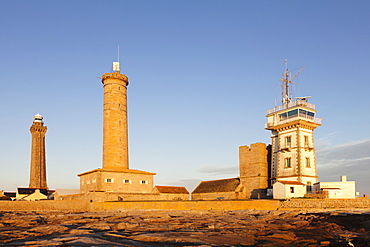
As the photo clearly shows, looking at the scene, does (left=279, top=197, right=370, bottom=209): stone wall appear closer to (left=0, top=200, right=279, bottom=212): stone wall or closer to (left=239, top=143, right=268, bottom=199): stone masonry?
(left=0, top=200, right=279, bottom=212): stone wall

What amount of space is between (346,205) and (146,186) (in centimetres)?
2388

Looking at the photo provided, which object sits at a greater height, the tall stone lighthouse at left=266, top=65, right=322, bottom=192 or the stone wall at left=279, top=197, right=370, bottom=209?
the tall stone lighthouse at left=266, top=65, right=322, bottom=192

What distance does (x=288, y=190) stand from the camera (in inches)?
1252

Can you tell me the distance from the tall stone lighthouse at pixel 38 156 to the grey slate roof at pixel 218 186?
42.0m

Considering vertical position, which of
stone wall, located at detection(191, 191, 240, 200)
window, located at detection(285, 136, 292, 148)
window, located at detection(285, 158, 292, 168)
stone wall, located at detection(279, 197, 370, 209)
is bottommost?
Result: stone wall, located at detection(191, 191, 240, 200)

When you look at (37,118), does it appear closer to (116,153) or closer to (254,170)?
(116,153)

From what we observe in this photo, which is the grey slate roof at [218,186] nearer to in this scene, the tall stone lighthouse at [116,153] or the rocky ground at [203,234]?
the tall stone lighthouse at [116,153]

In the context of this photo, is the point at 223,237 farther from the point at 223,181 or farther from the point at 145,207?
the point at 223,181

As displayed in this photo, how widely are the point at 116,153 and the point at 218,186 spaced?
13.9 m

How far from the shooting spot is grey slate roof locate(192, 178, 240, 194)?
3991 centimetres

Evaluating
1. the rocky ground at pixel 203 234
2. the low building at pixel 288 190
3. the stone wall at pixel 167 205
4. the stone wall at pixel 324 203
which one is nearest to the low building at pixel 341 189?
the low building at pixel 288 190

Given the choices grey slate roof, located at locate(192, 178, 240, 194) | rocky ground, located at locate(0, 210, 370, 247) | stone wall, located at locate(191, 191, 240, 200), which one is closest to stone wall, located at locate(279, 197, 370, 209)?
rocky ground, located at locate(0, 210, 370, 247)

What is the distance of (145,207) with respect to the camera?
3003 centimetres

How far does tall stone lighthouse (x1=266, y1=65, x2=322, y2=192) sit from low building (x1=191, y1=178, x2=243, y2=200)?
4707 millimetres
